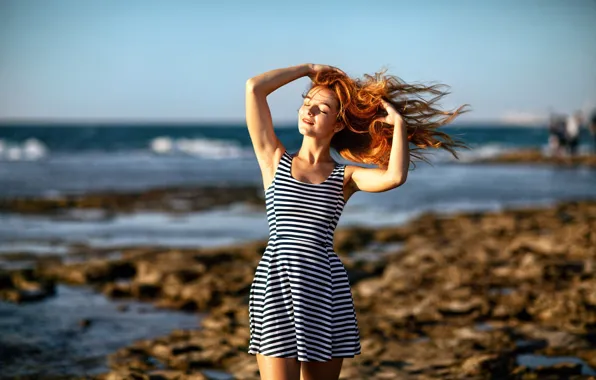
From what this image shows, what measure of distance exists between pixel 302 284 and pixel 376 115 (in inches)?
40.5

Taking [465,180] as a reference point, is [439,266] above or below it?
above

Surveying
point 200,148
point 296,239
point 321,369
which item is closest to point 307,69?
point 296,239

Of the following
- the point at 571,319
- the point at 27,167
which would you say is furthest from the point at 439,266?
the point at 27,167

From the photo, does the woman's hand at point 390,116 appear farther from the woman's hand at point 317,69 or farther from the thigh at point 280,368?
the thigh at point 280,368

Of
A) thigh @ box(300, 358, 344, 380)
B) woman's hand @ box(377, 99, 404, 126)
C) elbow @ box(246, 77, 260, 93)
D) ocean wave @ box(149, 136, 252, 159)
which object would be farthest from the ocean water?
thigh @ box(300, 358, 344, 380)

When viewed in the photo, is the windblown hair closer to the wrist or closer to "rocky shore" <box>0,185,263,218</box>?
the wrist

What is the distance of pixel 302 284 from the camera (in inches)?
160

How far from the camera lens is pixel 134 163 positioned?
4322 cm

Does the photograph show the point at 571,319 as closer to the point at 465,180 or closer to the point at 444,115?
the point at 444,115

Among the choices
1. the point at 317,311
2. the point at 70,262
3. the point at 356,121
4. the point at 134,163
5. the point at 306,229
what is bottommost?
the point at 134,163

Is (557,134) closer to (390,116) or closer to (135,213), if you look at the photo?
(135,213)

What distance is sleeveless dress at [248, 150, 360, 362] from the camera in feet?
13.3

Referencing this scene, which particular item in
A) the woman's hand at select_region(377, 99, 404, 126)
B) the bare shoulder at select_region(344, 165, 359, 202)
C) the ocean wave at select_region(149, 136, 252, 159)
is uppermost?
the woman's hand at select_region(377, 99, 404, 126)

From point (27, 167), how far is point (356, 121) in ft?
121
